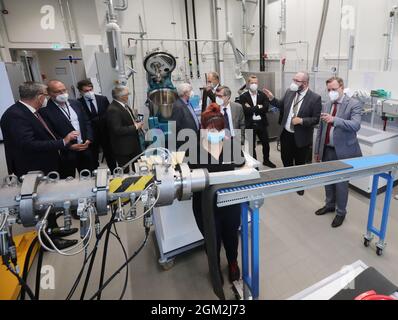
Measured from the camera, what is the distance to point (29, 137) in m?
1.86

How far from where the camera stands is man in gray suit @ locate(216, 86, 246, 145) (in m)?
2.88

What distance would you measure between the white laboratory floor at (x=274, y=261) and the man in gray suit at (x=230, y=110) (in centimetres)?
109

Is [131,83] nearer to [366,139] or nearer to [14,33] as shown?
[14,33]

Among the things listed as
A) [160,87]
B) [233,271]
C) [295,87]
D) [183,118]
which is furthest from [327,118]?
[160,87]

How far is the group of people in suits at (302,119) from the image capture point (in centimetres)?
208

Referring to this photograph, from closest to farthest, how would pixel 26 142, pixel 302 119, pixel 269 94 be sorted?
pixel 26 142 → pixel 302 119 → pixel 269 94

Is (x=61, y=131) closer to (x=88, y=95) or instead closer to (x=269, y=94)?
(x=88, y=95)

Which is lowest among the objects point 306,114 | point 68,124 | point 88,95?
point 306,114

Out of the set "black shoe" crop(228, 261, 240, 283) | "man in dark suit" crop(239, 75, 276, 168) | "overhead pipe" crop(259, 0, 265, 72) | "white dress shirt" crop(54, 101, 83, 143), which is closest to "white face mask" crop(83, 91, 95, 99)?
"white dress shirt" crop(54, 101, 83, 143)

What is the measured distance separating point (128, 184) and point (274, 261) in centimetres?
139

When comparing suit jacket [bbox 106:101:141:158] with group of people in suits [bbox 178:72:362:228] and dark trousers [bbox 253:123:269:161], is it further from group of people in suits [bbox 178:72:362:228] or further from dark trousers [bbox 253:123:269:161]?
dark trousers [bbox 253:123:269:161]

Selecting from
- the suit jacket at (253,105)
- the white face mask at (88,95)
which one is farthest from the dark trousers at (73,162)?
the suit jacket at (253,105)

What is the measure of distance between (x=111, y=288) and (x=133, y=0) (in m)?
4.89
